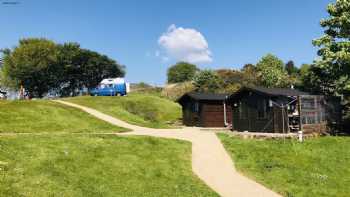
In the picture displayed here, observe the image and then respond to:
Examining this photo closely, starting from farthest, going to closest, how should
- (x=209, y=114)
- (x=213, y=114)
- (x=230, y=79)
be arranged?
(x=230, y=79), (x=213, y=114), (x=209, y=114)

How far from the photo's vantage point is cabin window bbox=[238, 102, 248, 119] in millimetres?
35850

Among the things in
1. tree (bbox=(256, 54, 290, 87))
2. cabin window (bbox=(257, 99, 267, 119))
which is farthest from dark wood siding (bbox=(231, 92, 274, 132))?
tree (bbox=(256, 54, 290, 87))

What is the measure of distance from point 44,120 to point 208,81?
44.0m

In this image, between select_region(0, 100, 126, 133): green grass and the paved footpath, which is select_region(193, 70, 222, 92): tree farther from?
the paved footpath

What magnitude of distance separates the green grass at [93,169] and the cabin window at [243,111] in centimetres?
1391

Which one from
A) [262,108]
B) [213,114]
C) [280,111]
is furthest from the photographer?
[213,114]

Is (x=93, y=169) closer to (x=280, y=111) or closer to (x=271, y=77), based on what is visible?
(x=280, y=111)

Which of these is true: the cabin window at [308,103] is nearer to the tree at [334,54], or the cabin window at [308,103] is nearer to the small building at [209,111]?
the tree at [334,54]

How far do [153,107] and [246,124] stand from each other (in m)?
29.3

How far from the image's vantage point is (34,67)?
74.6 metres

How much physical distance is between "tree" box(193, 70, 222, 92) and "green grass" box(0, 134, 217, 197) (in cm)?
4992

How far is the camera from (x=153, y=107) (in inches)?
2469

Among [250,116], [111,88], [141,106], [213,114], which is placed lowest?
[250,116]

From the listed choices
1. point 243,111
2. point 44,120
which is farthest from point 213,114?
point 44,120
